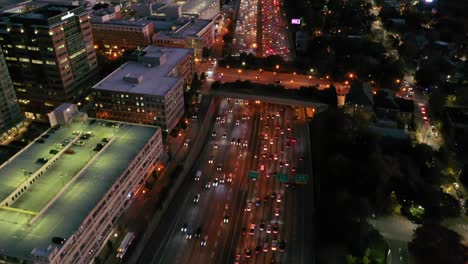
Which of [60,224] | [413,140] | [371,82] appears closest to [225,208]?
[60,224]

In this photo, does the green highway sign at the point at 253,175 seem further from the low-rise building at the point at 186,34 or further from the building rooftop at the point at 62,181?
the low-rise building at the point at 186,34

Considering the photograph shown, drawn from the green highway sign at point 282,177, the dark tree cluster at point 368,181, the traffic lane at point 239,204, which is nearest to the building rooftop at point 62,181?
the traffic lane at point 239,204

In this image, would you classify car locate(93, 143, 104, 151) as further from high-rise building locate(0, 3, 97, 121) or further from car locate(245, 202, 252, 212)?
high-rise building locate(0, 3, 97, 121)

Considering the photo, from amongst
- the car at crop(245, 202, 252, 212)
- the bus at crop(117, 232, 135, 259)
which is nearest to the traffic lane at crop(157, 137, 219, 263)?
the bus at crop(117, 232, 135, 259)

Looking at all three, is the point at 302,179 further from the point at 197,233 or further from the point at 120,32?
the point at 120,32

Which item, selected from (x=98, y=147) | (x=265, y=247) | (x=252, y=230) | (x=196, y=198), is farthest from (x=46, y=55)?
(x=265, y=247)
